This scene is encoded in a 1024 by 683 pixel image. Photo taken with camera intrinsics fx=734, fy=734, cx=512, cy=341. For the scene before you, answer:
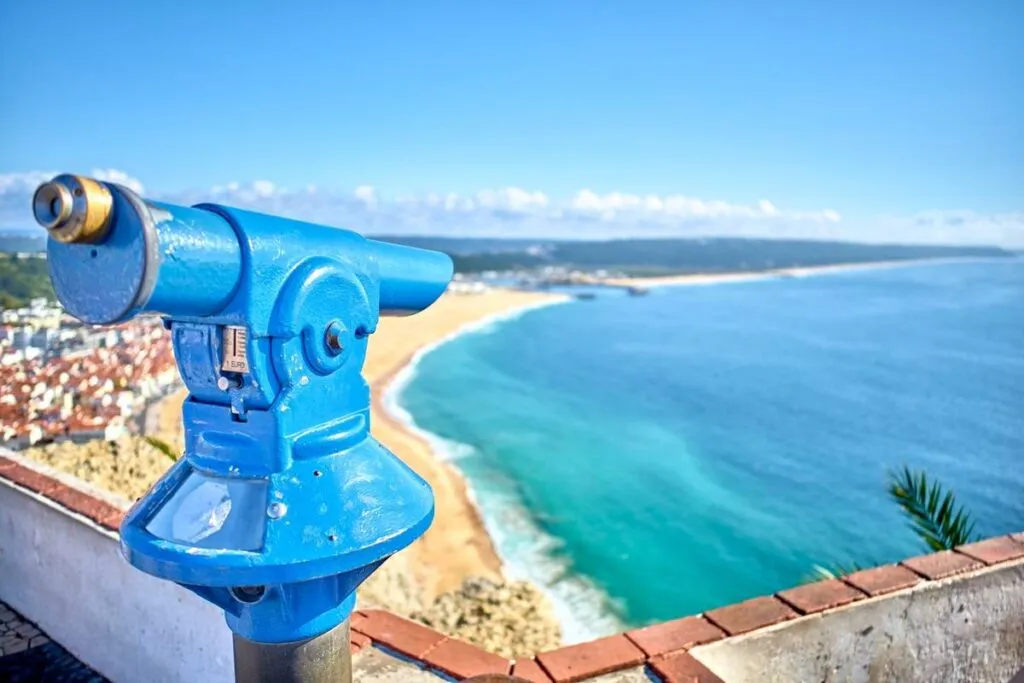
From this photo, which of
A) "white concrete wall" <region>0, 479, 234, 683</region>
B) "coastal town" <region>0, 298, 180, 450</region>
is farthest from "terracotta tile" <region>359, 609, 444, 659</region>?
"coastal town" <region>0, 298, 180, 450</region>

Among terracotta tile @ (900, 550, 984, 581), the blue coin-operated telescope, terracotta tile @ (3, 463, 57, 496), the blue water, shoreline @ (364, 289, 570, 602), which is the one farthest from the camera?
the blue water

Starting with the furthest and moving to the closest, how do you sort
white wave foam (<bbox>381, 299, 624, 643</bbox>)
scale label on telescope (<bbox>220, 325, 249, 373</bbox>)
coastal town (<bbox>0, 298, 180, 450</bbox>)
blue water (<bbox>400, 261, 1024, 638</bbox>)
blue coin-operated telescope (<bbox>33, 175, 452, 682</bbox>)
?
blue water (<bbox>400, 261, 1024, 638</bbox>) → white wave foam (<bbox>381, 299, 624, 643</bbox>) → coastal town (<bbox>0, 298, 180, 450</bbox>) → scale label on telescope (<bbox>220, 325, 249, 373</bbox>) → blue coin-operated telescope (<bbox>33, 175, 452, 682</bbox>)

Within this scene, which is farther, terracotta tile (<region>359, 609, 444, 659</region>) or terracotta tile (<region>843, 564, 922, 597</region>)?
terracotta tile (<region>843, 564, 922, 597</region>)

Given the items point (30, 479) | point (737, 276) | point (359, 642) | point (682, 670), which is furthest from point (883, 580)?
point (737, 276)

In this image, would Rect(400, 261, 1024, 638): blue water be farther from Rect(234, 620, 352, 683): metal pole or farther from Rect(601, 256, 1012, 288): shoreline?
Rect(601, 256, 1012, 288): shoreline

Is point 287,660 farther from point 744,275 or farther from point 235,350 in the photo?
point 744,275

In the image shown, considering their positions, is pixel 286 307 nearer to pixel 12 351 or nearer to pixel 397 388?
pixel 12 351

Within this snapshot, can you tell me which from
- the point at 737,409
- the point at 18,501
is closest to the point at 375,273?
the point at 18,501
